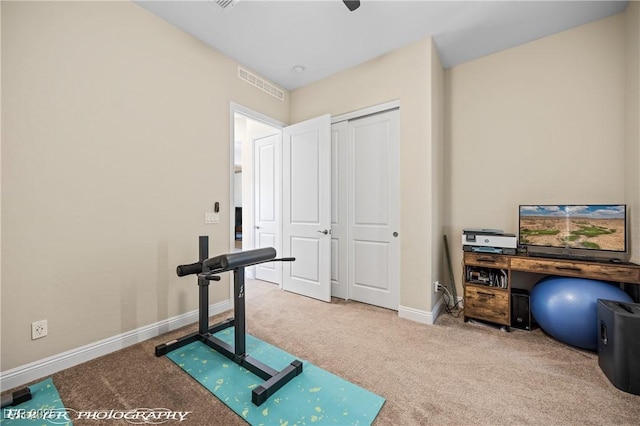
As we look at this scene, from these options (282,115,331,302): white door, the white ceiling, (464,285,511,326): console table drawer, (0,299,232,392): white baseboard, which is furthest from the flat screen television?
(0,299,232,392): white baseboard

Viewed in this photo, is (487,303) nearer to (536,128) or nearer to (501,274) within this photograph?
(501,274)

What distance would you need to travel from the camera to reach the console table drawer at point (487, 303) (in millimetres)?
2480

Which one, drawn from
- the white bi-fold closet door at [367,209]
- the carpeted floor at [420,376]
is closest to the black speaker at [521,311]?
Answer: the carpeted floor at [420,376]

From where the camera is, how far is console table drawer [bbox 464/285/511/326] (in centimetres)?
248

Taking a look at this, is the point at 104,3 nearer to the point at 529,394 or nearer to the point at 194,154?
the point at 194,154

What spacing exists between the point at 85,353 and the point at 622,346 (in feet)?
12.2

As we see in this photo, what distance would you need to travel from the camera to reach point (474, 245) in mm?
2654

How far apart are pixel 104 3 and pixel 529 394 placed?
4163mm

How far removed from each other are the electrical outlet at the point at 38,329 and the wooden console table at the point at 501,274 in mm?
3519

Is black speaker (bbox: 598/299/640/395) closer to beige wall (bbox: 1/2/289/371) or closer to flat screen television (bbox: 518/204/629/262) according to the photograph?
flat screen television (bbox: 518/204/629/262)

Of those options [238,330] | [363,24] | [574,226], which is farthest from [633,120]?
[238,330]

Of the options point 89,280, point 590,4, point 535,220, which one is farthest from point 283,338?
point 590,4

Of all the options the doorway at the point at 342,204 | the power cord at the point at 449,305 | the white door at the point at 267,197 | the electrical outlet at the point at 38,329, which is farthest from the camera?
the white door at the point at 267,197

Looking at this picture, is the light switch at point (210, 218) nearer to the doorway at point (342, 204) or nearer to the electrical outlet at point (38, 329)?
the doorway at point (342, 204)
